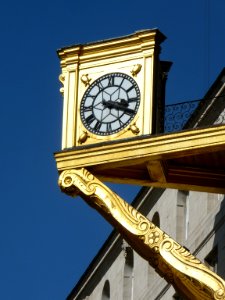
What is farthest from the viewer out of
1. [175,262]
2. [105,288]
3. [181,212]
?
[105,288]

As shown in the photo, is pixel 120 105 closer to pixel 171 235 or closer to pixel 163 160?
pixel 163 160

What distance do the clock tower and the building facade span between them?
1.31 metres

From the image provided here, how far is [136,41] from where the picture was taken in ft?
119

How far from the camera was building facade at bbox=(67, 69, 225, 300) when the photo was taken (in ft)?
138

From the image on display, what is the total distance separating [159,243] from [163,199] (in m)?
11.3

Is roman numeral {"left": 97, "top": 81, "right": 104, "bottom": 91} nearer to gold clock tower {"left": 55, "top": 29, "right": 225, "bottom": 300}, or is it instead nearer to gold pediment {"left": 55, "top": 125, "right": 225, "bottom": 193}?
gold clock tower {"left": 55, "top": 29, "right": 225, "bottom": 300}

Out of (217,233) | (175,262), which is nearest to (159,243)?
(175,262)

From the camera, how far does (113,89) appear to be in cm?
3603

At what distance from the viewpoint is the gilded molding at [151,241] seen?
115ft

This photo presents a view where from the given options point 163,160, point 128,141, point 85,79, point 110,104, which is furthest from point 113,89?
point 163,160

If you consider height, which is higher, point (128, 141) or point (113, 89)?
point (113, 89)

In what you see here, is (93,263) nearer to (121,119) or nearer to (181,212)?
(181,212)

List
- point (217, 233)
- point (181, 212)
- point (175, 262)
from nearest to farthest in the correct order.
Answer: point (175, 262) → point (217, 233) → point (181, 212)

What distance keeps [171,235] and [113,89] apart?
977 centimetres
